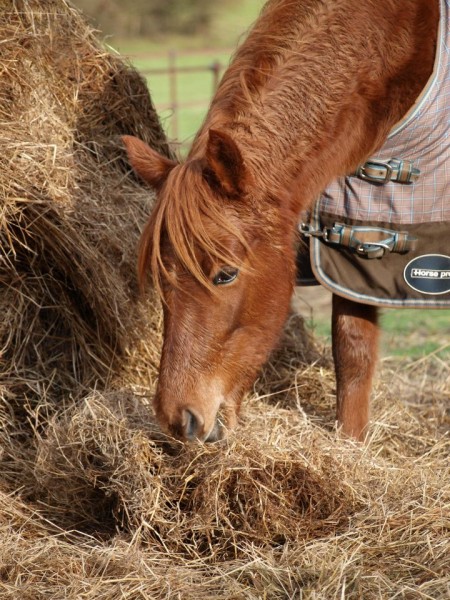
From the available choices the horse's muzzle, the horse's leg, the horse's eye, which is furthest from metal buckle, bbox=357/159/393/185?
the horse's muzzle

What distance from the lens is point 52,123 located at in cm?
400

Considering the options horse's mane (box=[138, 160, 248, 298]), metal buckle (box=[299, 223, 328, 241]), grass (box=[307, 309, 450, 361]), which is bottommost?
grass (box=[307, 309, 450, 361])

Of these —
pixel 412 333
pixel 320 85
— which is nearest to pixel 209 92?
pixel 412 333

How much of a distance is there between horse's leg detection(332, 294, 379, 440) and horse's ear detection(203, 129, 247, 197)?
1.06 metres

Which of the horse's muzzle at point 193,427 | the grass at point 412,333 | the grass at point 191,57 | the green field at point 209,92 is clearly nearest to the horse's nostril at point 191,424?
the horse's muzzle at point 193,427

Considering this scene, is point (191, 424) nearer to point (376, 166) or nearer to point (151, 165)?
point (151, 165)

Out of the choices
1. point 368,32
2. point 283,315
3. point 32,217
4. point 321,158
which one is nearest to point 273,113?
point 321,158

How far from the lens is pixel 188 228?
9.37ft

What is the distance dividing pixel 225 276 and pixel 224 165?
0.40m

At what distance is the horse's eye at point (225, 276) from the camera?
2.92 metres

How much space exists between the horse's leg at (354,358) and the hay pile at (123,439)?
0.46ft

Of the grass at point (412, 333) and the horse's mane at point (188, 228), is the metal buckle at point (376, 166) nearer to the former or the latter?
the horse's mane at point (188, 228)

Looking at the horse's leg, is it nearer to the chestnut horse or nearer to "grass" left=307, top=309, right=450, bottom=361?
the chestnut horse

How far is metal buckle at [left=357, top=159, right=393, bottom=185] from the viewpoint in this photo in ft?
10.8
